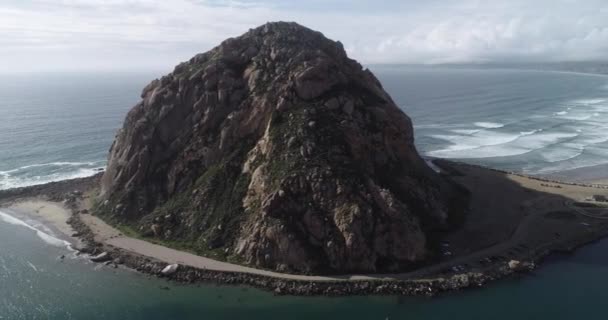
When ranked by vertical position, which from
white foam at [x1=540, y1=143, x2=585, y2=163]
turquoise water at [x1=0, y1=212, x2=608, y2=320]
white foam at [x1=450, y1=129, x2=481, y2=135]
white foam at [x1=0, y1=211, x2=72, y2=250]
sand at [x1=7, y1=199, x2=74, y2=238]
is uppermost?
white foam at [x1=450, y1=129, x2=481, y2=135]

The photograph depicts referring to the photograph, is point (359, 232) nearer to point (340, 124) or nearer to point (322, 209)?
point (322, 209)

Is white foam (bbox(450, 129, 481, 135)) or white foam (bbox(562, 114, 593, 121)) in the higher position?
white foam (bbox(562, 114, 593, 121))

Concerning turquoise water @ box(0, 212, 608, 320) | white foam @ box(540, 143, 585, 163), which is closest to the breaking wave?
turquoise water @ box(0, 212, 608, 320)

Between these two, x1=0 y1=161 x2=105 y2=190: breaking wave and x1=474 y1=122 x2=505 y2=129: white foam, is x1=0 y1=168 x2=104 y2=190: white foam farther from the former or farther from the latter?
x1=474 y1=122 x2=505 y2=129: white foam

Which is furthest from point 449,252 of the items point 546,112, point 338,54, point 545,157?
point 546,112

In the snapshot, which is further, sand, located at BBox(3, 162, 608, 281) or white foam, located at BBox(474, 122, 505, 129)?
white foam, located at BBox(474, 122, 505, 129)

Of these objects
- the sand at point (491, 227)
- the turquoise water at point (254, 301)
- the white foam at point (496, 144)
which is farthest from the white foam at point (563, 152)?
the turquoise water at point (254, 301)

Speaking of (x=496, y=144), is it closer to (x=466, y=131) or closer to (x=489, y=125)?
(x=466, y=131)
